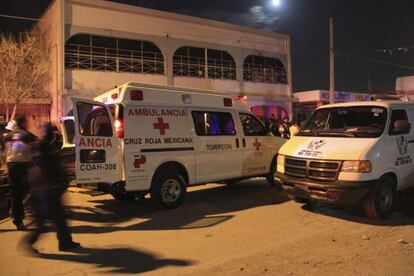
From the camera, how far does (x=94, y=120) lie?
827 cm

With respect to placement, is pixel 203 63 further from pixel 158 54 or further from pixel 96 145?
pixel 96 145

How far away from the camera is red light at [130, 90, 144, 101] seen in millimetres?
8352

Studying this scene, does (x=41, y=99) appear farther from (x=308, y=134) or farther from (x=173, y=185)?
(x=308, y=134)

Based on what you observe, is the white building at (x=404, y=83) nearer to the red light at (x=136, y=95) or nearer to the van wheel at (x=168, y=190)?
the van wheel at (x=168, y=190)

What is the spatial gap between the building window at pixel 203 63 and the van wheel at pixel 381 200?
66.2 feet

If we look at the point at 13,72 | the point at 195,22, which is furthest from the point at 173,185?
the point at 195,22

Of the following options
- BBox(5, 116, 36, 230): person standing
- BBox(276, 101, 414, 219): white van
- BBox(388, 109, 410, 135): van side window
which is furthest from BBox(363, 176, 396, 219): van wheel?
BBox(5, 116, 36, 230): person standing

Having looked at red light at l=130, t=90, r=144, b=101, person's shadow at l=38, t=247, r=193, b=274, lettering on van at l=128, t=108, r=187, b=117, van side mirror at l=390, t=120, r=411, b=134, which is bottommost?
person's shadow at l=38, t=247, r=193, b=274

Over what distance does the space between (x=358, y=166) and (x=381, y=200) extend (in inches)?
37.7

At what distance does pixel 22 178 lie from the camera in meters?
7.34

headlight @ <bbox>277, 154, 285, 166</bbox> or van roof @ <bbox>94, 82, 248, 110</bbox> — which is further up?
van roof @ <bbox>94, 82, 248, 110</bbox>

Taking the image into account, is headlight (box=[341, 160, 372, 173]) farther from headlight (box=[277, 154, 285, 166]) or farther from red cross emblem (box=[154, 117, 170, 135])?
red cross emblem (box=[154, 117, 170, 135])

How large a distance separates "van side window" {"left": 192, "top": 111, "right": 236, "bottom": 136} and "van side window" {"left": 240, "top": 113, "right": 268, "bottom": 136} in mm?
401

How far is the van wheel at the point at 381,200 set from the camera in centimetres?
745
